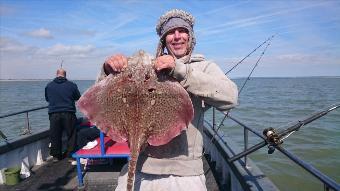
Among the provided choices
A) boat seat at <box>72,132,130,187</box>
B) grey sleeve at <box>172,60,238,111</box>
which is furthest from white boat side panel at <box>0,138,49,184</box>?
grey sleeve at <box>172,60,238,111</box>

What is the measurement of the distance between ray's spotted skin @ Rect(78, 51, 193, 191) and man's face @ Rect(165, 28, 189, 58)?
33 centimetres

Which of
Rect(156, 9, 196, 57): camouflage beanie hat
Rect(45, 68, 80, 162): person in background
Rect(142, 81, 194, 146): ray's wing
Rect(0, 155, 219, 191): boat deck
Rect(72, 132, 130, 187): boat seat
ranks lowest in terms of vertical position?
Rect(0, 155, 219, 191): boat deck

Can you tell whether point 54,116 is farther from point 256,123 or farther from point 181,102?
point 256,123

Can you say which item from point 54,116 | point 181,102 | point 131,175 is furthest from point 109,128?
point 54,116

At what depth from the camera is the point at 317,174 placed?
242cm

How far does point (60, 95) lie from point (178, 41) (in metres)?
5.79

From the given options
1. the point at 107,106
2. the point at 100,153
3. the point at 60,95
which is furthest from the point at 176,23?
the point at 60,95

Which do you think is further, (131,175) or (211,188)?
(211,188)

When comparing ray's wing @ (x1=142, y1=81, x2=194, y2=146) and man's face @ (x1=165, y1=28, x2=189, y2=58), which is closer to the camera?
ray's wing @ (x1=142, y1=81, x2=194, y2=146)

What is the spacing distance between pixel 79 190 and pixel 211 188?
2.32 metres

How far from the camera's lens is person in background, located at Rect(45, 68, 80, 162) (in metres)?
7.65

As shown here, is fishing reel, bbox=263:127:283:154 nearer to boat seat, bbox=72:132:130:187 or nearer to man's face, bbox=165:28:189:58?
man's face, bbox=165:28:189:58

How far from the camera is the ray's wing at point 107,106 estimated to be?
94.1 inches

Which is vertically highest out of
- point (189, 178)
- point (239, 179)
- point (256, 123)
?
point (189, 178)
